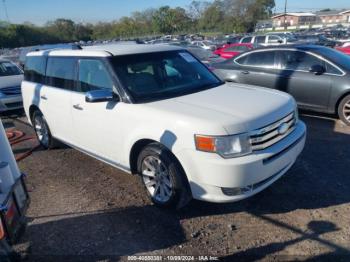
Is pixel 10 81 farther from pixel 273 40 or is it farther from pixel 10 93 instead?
pixel 273 40

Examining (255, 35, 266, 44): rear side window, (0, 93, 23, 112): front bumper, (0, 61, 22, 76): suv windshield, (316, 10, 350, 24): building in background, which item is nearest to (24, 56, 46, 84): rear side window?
(0, 93, 23, 112): front bumper

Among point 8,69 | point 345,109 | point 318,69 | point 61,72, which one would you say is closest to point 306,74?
point 318,69

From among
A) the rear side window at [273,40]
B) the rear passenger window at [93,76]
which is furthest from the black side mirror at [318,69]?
the rear side window at [273,40]

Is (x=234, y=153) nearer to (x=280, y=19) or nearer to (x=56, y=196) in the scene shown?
(x=56, y=196)

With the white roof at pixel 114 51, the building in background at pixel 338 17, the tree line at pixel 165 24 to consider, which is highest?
the white roof at pixel 114 51

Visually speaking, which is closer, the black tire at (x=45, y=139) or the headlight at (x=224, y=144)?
the headlight at (x=224, y=144)

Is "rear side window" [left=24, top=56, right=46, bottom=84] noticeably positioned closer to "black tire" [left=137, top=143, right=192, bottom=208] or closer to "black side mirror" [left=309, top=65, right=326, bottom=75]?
"black tire" [left=137, top=143, right=192, bottom=208]

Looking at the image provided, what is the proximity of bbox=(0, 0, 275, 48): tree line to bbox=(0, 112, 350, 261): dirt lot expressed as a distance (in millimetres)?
67901

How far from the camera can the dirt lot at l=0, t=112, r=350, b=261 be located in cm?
317

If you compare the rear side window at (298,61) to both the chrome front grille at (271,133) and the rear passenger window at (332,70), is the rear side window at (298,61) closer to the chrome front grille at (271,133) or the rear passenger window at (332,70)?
the rear passenger window at (332,70)

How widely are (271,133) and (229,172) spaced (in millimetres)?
703

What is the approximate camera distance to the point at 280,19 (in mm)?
113375

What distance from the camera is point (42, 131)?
19.9 ft

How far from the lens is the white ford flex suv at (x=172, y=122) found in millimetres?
3227
